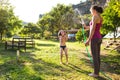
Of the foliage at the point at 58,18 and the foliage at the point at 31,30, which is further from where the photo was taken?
the foliage at the point at 31,30

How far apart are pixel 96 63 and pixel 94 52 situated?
1.49ft

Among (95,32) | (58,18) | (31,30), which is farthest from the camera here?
(31,30)

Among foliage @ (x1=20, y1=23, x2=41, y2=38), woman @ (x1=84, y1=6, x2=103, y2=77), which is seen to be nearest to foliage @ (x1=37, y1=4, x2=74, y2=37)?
foliage @ (x1=20, y1=23, x2=41, y2=38)

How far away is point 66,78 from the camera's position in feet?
30.4

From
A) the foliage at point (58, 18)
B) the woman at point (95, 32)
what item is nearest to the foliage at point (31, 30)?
the foliage at point (58, 18)

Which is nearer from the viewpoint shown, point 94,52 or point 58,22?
point 94,52

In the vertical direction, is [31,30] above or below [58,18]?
below

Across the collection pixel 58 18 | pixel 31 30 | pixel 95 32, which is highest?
pixel 58 18

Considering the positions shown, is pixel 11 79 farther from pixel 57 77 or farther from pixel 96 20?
pixel 96 20

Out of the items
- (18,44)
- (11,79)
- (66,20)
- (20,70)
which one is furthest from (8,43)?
(66,20)

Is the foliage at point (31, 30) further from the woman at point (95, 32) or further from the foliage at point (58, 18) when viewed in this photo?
the woman at point (95, 32)

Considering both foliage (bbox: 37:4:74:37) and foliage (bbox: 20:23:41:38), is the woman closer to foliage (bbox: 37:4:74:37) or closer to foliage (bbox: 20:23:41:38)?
foliage (bbox: 37:4:74:37)

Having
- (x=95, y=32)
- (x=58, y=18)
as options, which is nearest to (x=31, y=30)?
(x=58, y=18)

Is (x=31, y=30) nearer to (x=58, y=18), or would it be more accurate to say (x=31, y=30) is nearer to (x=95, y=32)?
(x=58, y=18)
